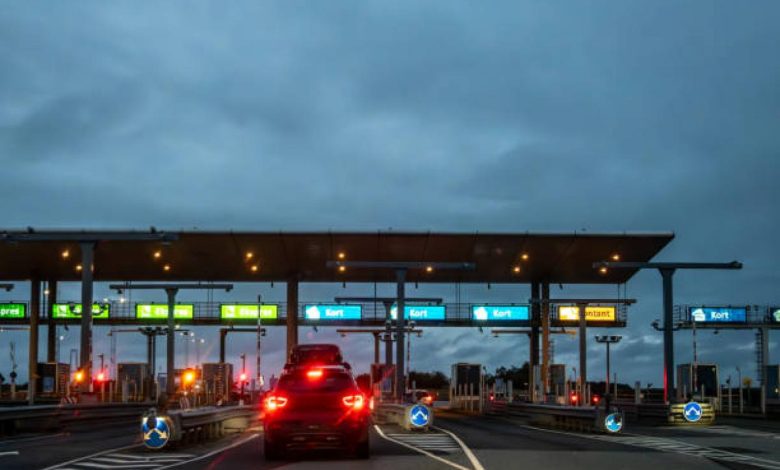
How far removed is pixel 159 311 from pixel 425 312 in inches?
680

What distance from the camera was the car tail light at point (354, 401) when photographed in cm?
1958

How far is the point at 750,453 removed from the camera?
2331 centimetres

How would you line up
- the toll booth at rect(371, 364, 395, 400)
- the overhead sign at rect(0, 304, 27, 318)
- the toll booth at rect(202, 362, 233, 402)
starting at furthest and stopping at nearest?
the toll booth at rect(202, 362, 233, 402), the overhead sign at rect(0, 304, 27, 318), the toll booth at rect(371, 364, 395, 400)

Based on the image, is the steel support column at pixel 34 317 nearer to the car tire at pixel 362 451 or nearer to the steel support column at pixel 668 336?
the steel support column at pixel 668 336

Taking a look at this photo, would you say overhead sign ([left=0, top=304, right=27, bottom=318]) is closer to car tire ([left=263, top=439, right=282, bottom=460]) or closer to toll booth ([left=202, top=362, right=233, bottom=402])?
toll booth ([left=202, top=362, right=233, bottom=402])

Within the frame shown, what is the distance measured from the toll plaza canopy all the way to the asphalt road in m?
19.8

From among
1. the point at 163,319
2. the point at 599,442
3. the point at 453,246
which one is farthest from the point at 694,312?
the point at 599,442

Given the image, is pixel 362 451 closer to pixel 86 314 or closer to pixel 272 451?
pixel 272 451

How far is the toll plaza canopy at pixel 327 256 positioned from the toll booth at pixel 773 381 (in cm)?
1369

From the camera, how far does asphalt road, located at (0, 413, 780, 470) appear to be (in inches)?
746

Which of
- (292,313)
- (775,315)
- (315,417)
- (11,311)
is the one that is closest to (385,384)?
(292,313)

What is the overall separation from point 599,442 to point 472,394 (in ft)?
144

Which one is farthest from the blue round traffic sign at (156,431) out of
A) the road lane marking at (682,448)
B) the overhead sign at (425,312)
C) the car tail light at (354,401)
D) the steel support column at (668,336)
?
the overhead sign at (425,312)

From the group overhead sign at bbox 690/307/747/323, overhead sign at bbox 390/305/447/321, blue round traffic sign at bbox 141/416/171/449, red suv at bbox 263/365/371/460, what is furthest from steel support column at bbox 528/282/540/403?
red suv at bbox 263/365/371/460
